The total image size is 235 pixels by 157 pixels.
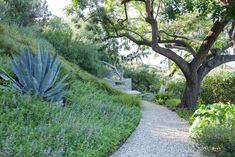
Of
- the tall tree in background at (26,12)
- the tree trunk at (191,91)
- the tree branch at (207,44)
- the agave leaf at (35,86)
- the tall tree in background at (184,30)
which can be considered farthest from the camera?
the tall tree in background at (26,12)

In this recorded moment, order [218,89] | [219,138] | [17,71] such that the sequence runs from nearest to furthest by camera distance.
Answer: [219,138] < [17,71] < [218,89]

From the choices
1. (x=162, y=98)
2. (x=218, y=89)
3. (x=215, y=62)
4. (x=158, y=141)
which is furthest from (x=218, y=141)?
(x=218, y=89)

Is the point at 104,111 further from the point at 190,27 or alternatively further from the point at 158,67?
the point at 158,67

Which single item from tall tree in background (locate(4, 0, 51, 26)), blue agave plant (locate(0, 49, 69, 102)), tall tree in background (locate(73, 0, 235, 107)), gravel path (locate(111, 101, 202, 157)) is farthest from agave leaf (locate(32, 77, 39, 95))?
tall tree in background (locate(4, 0, 51, 26))

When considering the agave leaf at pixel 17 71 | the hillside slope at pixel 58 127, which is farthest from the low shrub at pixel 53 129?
the agave leaf at pixel 17 71

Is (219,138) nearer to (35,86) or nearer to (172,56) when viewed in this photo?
(35,86)

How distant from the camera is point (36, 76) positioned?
594 cm

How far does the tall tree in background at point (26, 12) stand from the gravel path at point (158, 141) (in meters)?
8.05

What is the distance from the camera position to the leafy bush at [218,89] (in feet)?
42.9

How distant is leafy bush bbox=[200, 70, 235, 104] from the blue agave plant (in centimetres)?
Answer: 872

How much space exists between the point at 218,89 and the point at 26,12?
9.55m

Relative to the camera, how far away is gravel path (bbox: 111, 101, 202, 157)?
476cm

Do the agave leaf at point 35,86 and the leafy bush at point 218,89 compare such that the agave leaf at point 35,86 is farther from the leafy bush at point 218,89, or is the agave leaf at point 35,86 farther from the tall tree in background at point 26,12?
the leafy bush at point 218,89

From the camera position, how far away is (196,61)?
380 inches
